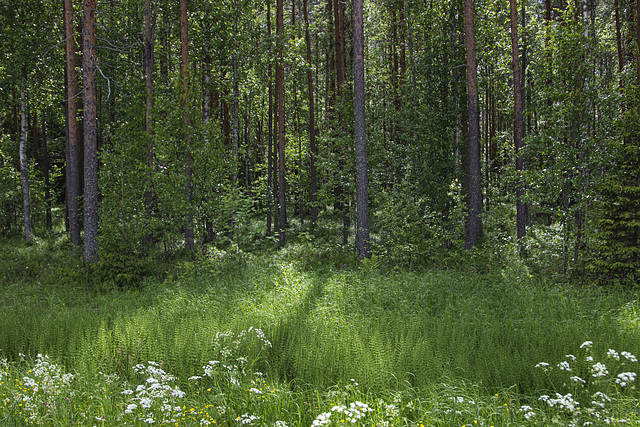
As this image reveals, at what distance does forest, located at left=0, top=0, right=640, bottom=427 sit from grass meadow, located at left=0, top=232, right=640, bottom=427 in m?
0.04

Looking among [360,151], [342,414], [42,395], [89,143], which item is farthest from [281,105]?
[342,414]

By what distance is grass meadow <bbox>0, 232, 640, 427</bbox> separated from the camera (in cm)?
378

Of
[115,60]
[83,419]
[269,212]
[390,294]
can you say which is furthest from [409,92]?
[83,419]

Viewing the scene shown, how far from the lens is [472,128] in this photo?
12.9 metres

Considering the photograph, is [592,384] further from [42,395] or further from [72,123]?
[72,123]

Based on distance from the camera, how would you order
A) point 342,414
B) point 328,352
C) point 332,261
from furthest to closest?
point 332,261 < point 328,352 < point 342,414

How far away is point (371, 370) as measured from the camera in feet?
14.9

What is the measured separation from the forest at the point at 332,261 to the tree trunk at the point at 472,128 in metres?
0.07

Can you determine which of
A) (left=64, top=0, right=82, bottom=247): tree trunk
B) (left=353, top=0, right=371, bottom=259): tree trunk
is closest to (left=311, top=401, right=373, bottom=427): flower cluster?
(left=353, top=0, right=371, bottom=259): tree trunk

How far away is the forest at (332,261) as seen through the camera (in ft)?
13.7

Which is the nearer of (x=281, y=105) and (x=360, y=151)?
(x=360, y=151)

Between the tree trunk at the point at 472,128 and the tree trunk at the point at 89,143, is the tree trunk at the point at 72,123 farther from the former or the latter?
the tree trunk at the point at 472,128

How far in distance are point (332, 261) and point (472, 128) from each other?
Answer: 6503mm

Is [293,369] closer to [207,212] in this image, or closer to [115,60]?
[207,212]
